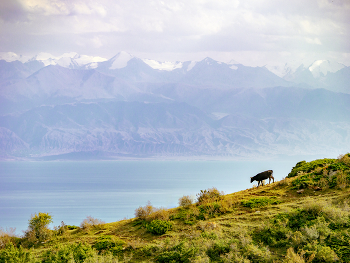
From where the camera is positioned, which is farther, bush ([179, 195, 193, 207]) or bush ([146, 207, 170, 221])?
bush ([179, 195, 193, 207])

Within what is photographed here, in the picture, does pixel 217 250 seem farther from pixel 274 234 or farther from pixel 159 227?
pixel 159 227

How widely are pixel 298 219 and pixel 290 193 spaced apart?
10.9ft

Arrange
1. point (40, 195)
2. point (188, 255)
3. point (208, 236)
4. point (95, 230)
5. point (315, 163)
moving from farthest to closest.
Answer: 1. point (40, 195)
2. point (315, 163)
3. point (95, 230)
4. point (208, 236)
5. point (188, 255)

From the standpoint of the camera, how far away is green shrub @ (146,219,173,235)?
12812mm

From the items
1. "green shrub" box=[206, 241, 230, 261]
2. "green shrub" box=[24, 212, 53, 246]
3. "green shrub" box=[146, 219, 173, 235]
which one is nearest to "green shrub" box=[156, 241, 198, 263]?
"green shrub" box=[206, 241, 230, 261]

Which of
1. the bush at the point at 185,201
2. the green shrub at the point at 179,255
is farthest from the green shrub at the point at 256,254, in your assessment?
the bush at the point at 185,201

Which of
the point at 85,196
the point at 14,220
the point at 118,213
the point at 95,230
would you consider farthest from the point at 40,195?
the point at 95,230

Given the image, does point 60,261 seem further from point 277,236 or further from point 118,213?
point 118,213

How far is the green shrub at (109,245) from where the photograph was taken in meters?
11.7

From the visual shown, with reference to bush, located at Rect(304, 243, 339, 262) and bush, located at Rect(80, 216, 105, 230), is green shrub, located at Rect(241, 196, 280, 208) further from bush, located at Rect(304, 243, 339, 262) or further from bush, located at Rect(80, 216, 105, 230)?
bush, located at Rect(80, 216, 105, 230)

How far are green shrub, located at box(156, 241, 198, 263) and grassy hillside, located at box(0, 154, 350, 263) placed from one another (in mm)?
30

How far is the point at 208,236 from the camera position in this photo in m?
11.6

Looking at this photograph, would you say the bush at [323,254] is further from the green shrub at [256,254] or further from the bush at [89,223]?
the bush at [89,223]

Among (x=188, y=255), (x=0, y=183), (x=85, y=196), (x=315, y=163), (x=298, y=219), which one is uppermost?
(x=0, y=183)
